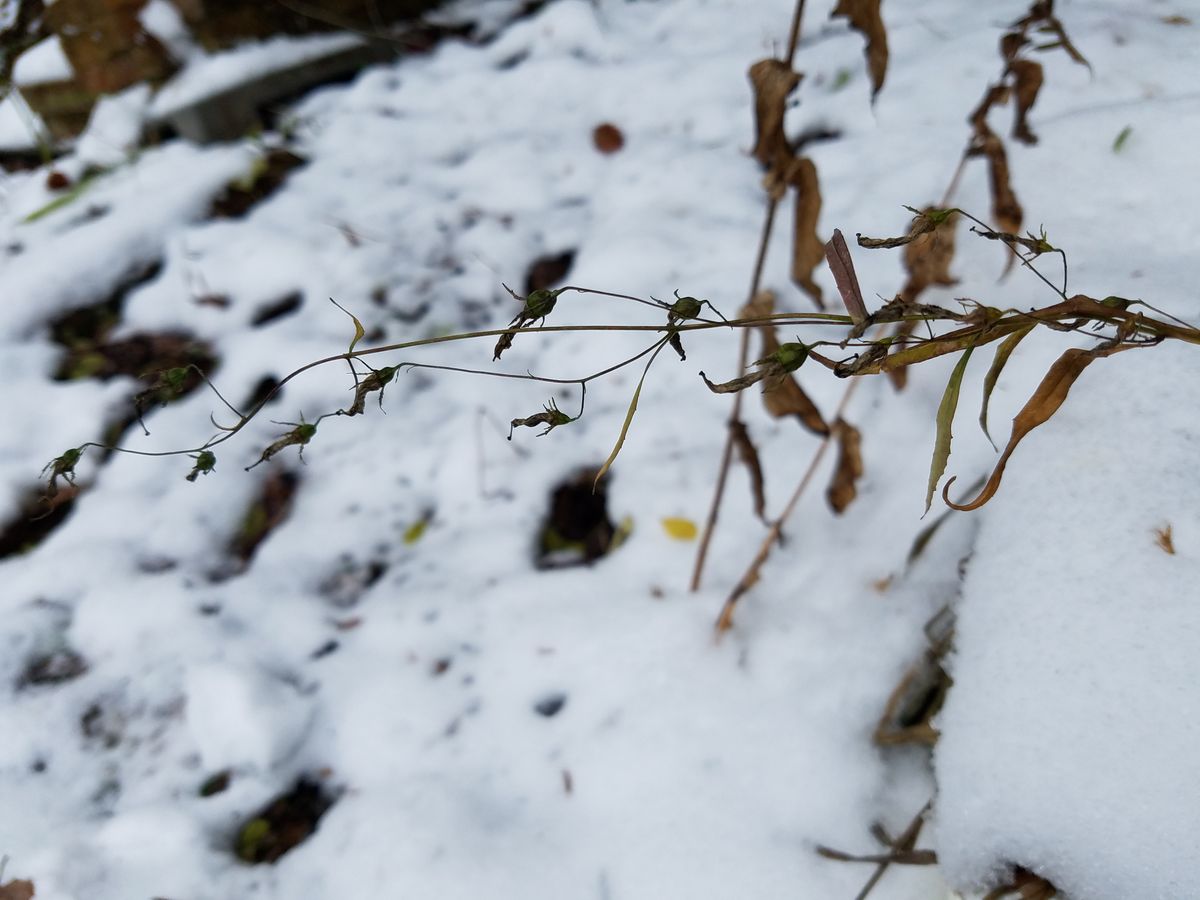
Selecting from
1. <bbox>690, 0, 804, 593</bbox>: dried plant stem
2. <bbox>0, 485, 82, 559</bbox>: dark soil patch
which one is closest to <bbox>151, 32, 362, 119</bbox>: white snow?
<bbox>0, 485, 82, 559</bbox>: dark soil patch

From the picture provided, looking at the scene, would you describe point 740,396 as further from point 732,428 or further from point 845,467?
point 845,467

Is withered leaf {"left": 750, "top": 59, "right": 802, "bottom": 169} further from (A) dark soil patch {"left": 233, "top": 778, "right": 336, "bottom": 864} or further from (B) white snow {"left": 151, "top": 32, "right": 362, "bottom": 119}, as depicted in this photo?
(B) white snow {"left": 151, "top": 32, "right": 362, "bottom": 119}

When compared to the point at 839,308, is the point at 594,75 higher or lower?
higher

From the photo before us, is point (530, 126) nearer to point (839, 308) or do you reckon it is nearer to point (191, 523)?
point (839, 308)

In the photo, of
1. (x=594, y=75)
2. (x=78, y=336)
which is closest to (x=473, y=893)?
(x=78, y=336)

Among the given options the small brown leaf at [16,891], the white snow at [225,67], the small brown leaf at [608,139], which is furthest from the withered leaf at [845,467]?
the white snow at [225,67]

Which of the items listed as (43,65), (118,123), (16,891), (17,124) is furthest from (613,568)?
(17,124)
